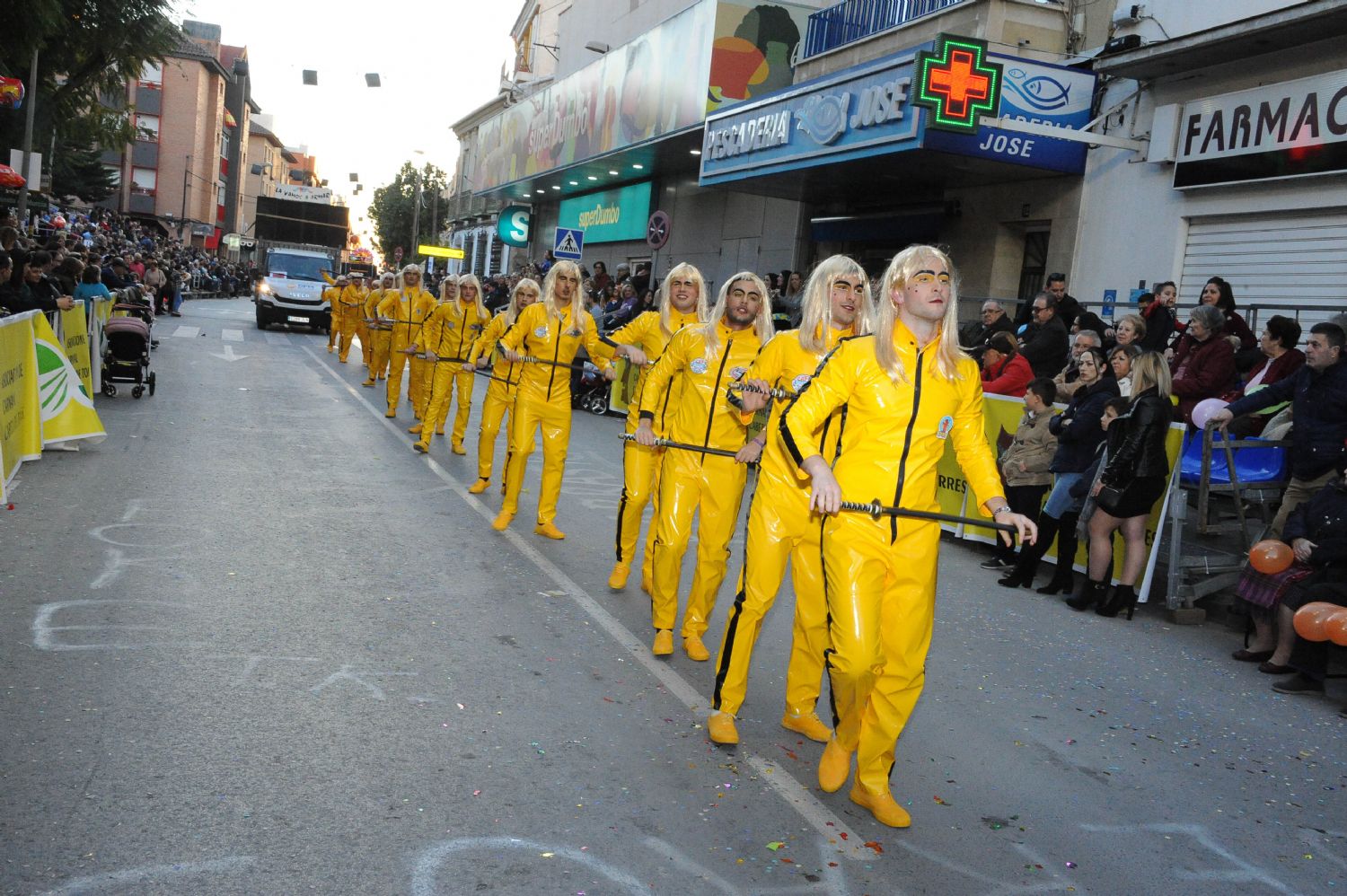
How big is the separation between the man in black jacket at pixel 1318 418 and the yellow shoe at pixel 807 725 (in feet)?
14.8

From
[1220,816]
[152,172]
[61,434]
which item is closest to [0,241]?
[61,434]

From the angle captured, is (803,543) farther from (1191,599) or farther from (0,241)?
(0,241)

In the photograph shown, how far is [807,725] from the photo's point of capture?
17.9 ft

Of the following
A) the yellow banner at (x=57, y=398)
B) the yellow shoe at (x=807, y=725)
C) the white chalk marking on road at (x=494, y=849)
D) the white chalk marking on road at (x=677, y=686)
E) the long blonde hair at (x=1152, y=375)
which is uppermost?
the long blonde hair at (x=1152, y=375)

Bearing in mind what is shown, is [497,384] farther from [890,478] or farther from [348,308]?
[348,308]

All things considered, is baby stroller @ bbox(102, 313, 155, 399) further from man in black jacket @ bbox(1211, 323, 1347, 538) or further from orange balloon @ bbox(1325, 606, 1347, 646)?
orange balloon @ bbox(1325, 606, 1347, 646)

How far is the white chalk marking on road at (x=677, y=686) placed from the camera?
4.43 meters

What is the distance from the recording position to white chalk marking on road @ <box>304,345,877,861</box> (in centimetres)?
443

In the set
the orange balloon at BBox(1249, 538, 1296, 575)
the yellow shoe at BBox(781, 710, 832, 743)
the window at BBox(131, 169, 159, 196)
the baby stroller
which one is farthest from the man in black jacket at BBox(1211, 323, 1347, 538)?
the window at BBox(131, 169, 159, 196)

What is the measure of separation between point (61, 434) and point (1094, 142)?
40.7ft

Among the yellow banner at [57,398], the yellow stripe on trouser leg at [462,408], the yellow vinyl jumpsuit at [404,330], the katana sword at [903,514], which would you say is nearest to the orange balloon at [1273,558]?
the katana sword at [903,514]

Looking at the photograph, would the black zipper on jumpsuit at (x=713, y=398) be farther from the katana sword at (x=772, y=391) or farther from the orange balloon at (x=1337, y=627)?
the orange balloon at (x=1337, y=627)

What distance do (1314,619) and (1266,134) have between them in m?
8.83

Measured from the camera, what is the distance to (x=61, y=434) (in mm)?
11516
